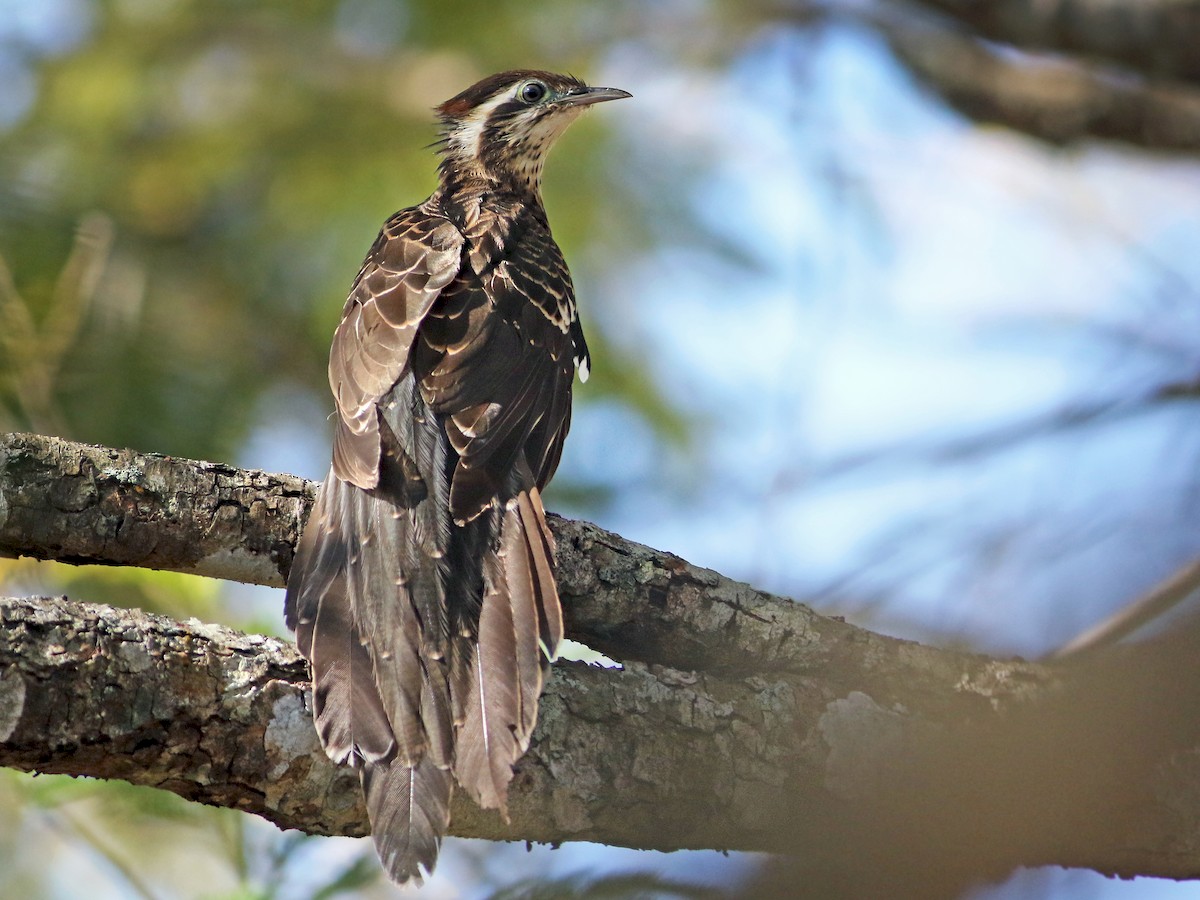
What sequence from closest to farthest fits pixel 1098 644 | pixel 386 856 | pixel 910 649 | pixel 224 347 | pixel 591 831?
1. pixel 1098 644
2. pixel 386 856
3. pixel 591 831
4. pixel 910 649
5. pixel 224 347

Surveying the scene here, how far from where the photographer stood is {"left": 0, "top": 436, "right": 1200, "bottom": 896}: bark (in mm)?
2082

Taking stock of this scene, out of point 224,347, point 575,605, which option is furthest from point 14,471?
point 224,347

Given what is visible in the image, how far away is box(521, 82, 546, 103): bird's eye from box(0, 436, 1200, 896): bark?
8.72 ft

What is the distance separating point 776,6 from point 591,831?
5.84 meters

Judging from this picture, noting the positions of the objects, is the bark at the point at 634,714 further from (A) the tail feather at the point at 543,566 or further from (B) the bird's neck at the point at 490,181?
(B) the bird's neck at the point at 490,181

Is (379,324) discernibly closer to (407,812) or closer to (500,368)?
(500,368)

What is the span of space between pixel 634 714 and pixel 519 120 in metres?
3.31

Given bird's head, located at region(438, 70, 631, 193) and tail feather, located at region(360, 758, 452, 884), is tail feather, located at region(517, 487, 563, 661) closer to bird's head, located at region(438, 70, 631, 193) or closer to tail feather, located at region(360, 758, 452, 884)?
tail feather, located at region(360, 758, 452, 884)

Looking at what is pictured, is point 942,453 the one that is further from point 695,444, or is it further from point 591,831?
point 695,444

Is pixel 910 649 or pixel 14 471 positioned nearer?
pixel 14 471

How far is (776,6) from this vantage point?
7609 mm

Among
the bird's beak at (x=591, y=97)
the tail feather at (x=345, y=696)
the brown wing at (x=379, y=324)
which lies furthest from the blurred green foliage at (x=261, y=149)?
the tail feather at (x=345, y=696)

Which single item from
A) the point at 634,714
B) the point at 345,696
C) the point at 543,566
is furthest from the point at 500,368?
the point at 345,696

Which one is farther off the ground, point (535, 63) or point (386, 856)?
point (535, 63)
